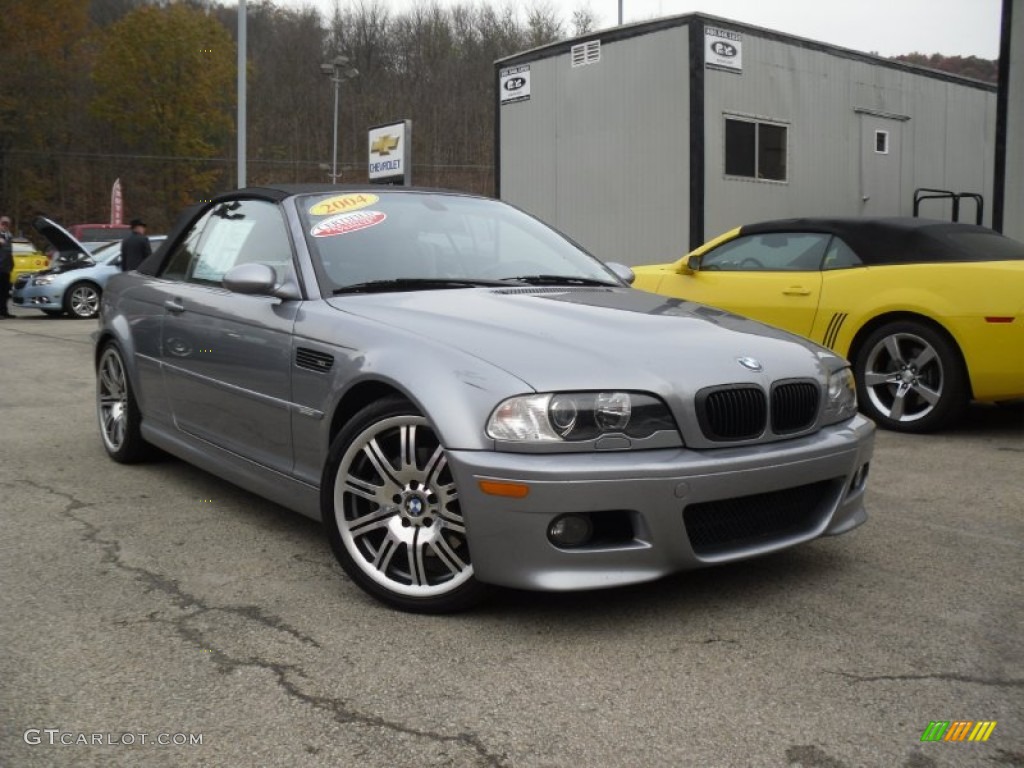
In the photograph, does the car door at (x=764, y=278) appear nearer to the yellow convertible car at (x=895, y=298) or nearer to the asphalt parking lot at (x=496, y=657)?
the yellow convertible car at (x=895, y=298)

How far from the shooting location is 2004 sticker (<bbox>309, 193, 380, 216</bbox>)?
4078mm

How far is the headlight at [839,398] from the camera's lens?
340 centimetres

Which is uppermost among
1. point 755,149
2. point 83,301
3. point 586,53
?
point 586,53

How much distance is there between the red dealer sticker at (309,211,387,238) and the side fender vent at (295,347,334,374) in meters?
0.58

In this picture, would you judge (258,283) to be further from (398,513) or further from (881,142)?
(881,142)

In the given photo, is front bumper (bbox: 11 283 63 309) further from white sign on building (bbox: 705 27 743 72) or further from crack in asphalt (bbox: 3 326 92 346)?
white sign on building (bbox: 705 27 743 72)

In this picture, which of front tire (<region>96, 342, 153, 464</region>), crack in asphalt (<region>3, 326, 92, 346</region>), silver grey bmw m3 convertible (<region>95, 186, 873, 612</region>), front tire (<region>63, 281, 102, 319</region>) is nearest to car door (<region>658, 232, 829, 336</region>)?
silver grey bmw m3 convertible (<region>95, 186, 873, 612</region>)

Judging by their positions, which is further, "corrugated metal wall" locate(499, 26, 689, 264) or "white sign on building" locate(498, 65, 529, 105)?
"white sign on building" locate(498, 65, 529, 105)

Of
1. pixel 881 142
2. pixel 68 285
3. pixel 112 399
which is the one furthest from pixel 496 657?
pixel 68 285

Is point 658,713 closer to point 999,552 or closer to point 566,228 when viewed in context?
point 999,552

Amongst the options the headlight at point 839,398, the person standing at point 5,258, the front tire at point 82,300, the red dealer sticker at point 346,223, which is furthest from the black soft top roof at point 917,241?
the front tire at point 82,300

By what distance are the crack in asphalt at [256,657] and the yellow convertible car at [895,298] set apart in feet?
15.0

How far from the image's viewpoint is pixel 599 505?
9.20ft

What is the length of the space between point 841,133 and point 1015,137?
5.57m
